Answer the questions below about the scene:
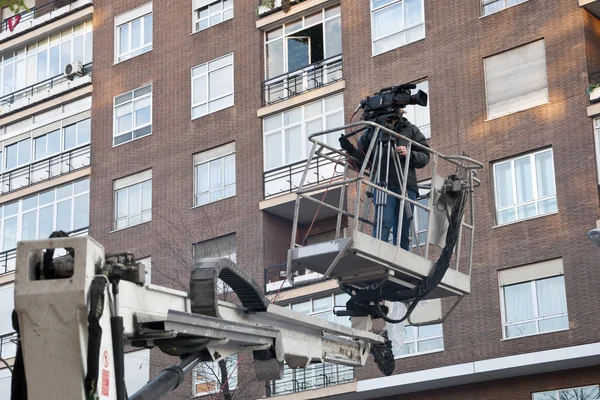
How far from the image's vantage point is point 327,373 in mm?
31391

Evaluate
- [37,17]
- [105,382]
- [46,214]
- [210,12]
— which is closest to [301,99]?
[210,12]

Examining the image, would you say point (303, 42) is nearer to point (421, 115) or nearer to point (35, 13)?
point (421, 115)

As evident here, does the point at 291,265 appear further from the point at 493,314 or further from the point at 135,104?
the point at 135,104

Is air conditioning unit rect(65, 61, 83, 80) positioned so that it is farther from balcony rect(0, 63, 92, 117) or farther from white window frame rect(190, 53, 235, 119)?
white window frame rect(190, 53, 235, 119)

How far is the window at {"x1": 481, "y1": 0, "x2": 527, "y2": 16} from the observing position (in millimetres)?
29902

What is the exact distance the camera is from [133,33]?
38.9 metres

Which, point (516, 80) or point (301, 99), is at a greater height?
point (301, 99)

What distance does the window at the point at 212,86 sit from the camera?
35562 mm

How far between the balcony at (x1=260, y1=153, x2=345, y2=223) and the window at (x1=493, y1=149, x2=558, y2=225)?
4.98 m

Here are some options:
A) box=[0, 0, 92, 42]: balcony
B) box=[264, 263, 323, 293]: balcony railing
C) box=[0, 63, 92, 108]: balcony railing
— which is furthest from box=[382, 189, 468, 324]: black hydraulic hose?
box=[0, 0, 92, 42]: balcony

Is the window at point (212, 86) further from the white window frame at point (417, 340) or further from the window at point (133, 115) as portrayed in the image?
the white window frame at point (417, 340)

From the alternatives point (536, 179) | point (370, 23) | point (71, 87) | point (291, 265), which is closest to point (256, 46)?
point (370, 23)

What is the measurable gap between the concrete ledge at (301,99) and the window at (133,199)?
4643 millimetres

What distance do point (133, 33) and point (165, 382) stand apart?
106 feet
